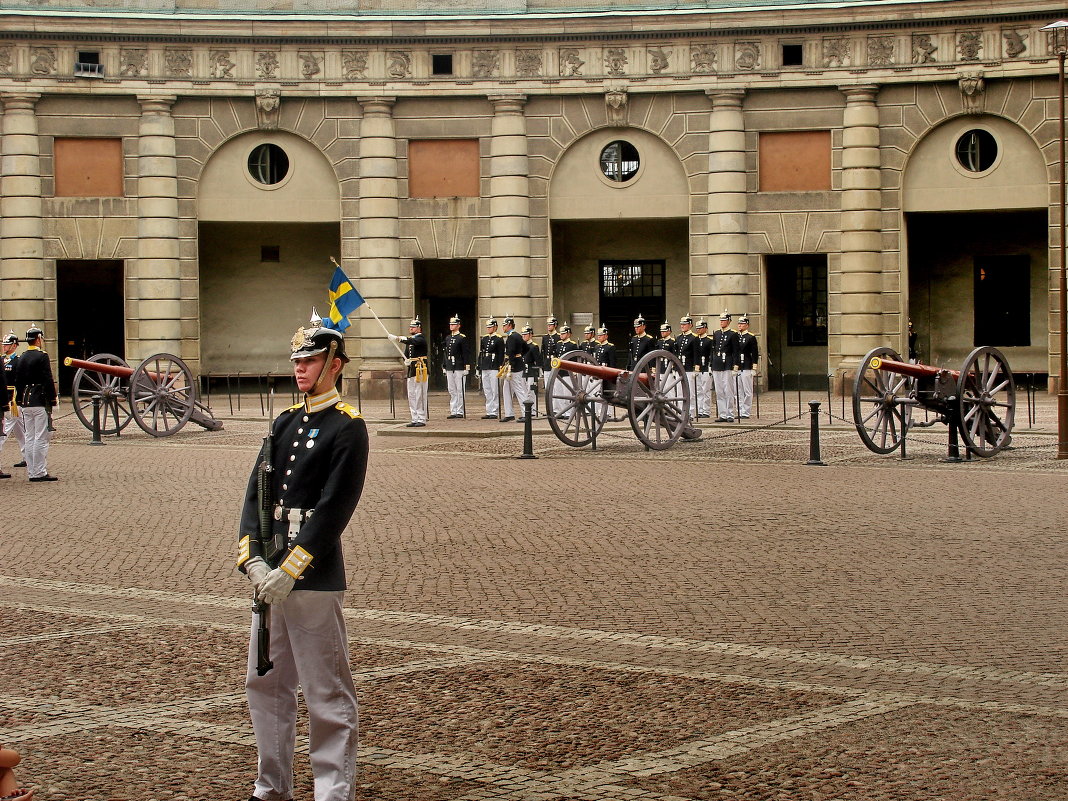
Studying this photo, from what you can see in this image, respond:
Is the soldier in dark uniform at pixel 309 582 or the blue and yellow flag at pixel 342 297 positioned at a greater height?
the blue and yellow flag at pixel 342 297

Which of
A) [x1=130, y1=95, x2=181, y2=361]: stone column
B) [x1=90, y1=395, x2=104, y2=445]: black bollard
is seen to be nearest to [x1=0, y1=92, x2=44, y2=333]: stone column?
[x1=130, y1=95, x2=181, y2=361]: stone column

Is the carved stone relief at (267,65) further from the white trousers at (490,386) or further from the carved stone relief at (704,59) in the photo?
the white trousers at (490,386)

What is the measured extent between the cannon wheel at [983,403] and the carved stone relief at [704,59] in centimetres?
1454

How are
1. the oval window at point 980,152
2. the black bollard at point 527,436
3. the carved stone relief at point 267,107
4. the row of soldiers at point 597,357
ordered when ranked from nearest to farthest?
the black bollard at point 527,436 → the row of soldiers at point 597,357 → the oval window at point 980,152 → the carved stone relief at point 267,107

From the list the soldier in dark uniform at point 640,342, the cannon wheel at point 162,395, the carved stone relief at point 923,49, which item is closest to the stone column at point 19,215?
the cannon wheel at point 162,395

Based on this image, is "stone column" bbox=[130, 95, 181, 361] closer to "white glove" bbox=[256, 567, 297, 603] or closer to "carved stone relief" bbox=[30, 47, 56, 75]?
"carved stone relief" bbox=[30, 47, 56, 75]

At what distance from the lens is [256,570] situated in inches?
236

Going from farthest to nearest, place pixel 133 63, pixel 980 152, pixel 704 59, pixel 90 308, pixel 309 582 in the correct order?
pixel 90 308 → pixel 704 59 → pixel 133 63 → pixel 980 152 → pixel 309 582

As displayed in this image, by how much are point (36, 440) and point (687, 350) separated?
13.4 meters

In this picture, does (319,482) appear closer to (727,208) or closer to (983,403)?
(983,403)

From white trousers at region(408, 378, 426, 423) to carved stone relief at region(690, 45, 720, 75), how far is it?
11.0 metres

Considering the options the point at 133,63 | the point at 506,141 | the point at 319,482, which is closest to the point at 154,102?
the point at 133,63

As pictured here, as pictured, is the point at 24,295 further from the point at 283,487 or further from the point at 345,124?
the point at 283,487

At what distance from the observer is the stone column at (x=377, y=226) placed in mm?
33594
